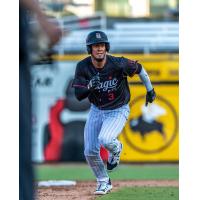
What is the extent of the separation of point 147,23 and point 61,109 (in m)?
1.06

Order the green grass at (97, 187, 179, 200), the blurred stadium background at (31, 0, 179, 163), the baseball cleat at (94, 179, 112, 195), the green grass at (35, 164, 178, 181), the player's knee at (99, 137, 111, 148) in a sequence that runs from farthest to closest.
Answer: the green grass at (35, 164, 178, 181)
the blurred stadium background at (31, 0, 179, 163)
the green grass at (97, 187, 179, 200)
the baseball cleat at (94, 179, 112, 195)
the player's knee at (99, 137, 111, 148)

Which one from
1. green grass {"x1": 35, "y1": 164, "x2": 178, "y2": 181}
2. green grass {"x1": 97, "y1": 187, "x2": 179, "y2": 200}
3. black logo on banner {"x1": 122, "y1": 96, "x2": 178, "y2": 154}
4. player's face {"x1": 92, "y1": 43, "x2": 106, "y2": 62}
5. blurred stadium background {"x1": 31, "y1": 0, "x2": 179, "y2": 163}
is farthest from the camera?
black logo on banner {"x1": 122, "y1": 96, "x2": 178, "y2": 154}

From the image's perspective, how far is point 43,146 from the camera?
634cm

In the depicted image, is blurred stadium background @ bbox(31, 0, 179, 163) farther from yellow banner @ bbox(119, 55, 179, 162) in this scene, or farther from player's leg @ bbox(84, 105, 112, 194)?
player's leg @ bbox(84, 105, 112, 194)

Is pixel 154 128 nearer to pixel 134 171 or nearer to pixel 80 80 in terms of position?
pixel 134 171

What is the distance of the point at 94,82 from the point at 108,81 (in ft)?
0.20

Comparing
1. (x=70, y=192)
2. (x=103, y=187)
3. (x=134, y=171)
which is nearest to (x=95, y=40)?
(x=103, y=187)

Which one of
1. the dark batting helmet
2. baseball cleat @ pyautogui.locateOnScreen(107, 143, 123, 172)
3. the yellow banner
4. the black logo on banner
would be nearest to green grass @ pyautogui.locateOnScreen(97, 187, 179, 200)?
baseball cleat @ pyautogui.locateOnScreen(107, 143, 123, 172)

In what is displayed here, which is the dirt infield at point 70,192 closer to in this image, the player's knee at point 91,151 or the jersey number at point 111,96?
the player's knee at point 91,151

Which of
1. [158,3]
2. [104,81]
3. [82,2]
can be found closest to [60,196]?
[104,81]

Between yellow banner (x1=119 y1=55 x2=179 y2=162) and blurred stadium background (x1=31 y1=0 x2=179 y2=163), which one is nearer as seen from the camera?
blurred stadium background (x1=31 y1=0 x2=179 y2=163)

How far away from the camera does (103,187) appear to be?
→ 3387mm

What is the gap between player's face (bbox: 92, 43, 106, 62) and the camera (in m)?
3.15

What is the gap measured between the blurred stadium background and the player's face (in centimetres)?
109
